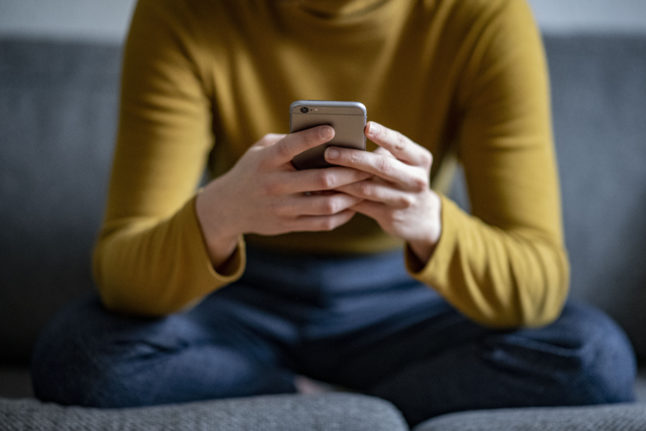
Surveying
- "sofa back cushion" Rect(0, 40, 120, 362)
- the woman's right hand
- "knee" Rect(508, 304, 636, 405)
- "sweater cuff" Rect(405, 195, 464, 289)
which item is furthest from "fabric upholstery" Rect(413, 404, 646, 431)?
"sofa back cushion" Rect(0, 40, 120, 362)

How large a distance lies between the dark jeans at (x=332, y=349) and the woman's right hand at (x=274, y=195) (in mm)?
161

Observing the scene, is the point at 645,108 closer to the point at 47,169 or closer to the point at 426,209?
the point at 426,209

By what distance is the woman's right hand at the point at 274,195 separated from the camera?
475 mm

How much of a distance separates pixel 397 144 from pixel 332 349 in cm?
36

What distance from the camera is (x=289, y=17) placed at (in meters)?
0.63

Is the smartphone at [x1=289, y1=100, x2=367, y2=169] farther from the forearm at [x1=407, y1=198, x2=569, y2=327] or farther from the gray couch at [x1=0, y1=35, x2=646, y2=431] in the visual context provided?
the gray couch at [x1=0, y1=35, x2=646, y2=431]

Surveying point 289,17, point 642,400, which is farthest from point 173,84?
point 642,400

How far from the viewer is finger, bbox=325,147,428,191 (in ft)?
1.51

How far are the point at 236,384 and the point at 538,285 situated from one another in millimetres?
382

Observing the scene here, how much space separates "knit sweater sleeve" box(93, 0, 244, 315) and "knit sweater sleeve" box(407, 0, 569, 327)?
0.27 m

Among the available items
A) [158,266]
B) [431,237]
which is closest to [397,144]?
[431,237]

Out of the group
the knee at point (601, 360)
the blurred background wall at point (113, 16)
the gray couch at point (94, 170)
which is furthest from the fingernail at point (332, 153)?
the blurred background wall at point (113, 16)

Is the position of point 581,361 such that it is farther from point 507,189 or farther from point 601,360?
point 507,189

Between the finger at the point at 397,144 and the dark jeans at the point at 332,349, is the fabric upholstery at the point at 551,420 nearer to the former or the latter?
the dark jeans at the point at 332,349
